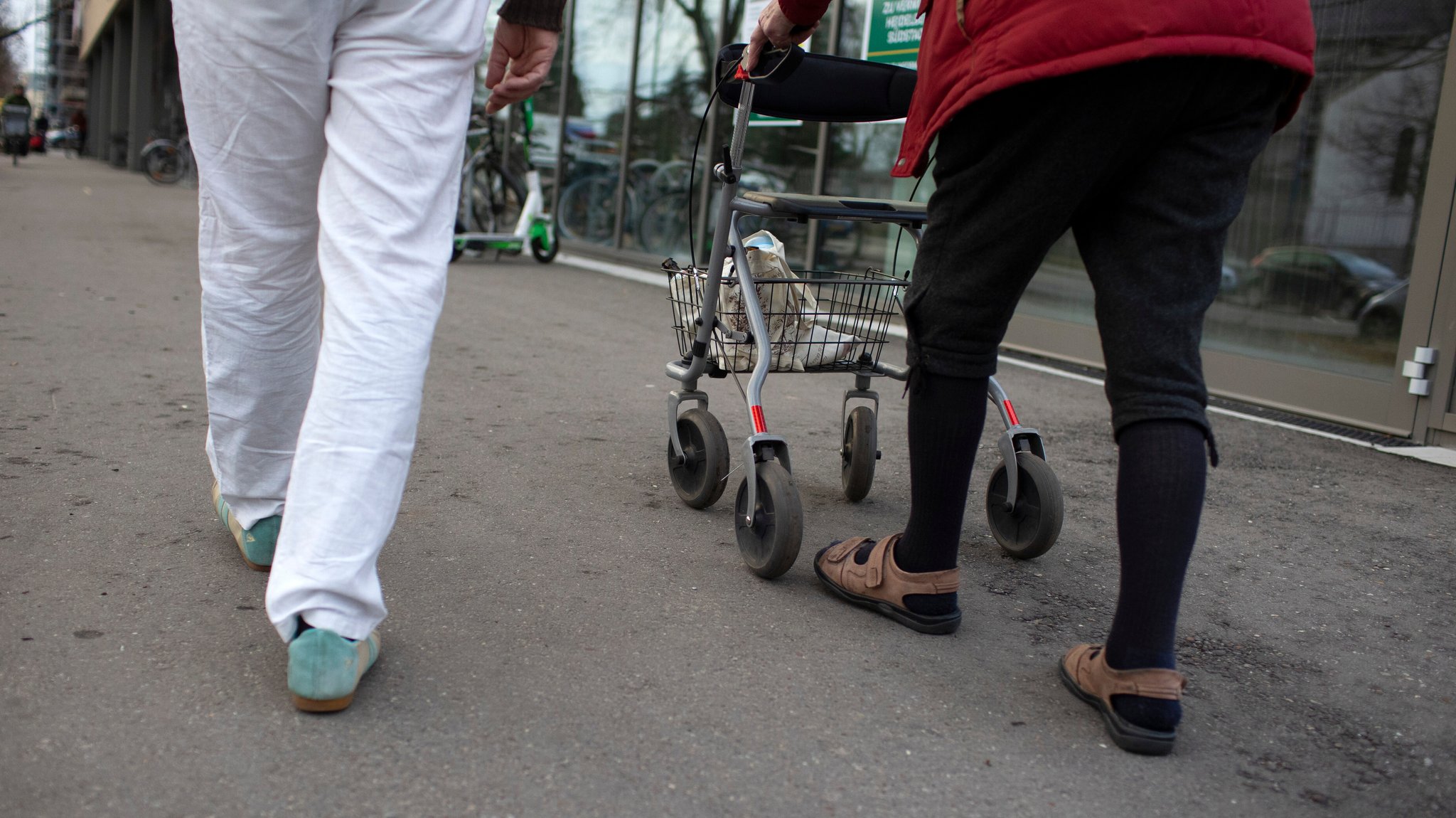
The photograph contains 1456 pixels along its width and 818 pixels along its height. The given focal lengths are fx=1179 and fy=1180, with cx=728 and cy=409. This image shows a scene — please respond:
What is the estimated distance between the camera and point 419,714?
72.4 inches

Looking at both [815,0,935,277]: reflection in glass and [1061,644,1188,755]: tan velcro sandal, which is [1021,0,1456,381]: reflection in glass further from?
[1061,644,1188,755]: tan velcro sandal

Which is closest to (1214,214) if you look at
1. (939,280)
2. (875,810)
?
(939,280)

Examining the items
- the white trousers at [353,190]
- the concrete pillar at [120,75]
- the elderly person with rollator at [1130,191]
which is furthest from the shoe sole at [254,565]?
the concrete pillar at [120,75]

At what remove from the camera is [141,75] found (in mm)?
27875

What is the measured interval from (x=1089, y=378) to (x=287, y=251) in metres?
4.64

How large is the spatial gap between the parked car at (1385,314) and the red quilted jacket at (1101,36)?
3.60 metres

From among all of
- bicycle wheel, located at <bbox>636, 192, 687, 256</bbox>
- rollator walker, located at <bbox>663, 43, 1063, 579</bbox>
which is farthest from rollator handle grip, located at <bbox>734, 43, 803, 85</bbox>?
bicycle wheel, located at <bbox>636, 192, 687, 256</bbox>

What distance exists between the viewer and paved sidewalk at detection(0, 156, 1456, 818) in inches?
66.7

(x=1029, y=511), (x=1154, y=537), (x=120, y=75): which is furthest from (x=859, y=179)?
(x=120, y=75)

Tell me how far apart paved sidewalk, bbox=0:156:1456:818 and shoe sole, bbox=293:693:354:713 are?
0.05ft

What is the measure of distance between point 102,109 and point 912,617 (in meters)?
42.5

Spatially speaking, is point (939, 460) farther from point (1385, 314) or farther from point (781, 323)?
point (1385, 314)

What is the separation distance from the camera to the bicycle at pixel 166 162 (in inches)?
832

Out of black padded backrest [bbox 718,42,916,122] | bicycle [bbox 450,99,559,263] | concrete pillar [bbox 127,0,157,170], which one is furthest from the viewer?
concrete pillar [bbox 127,0,157,170]
